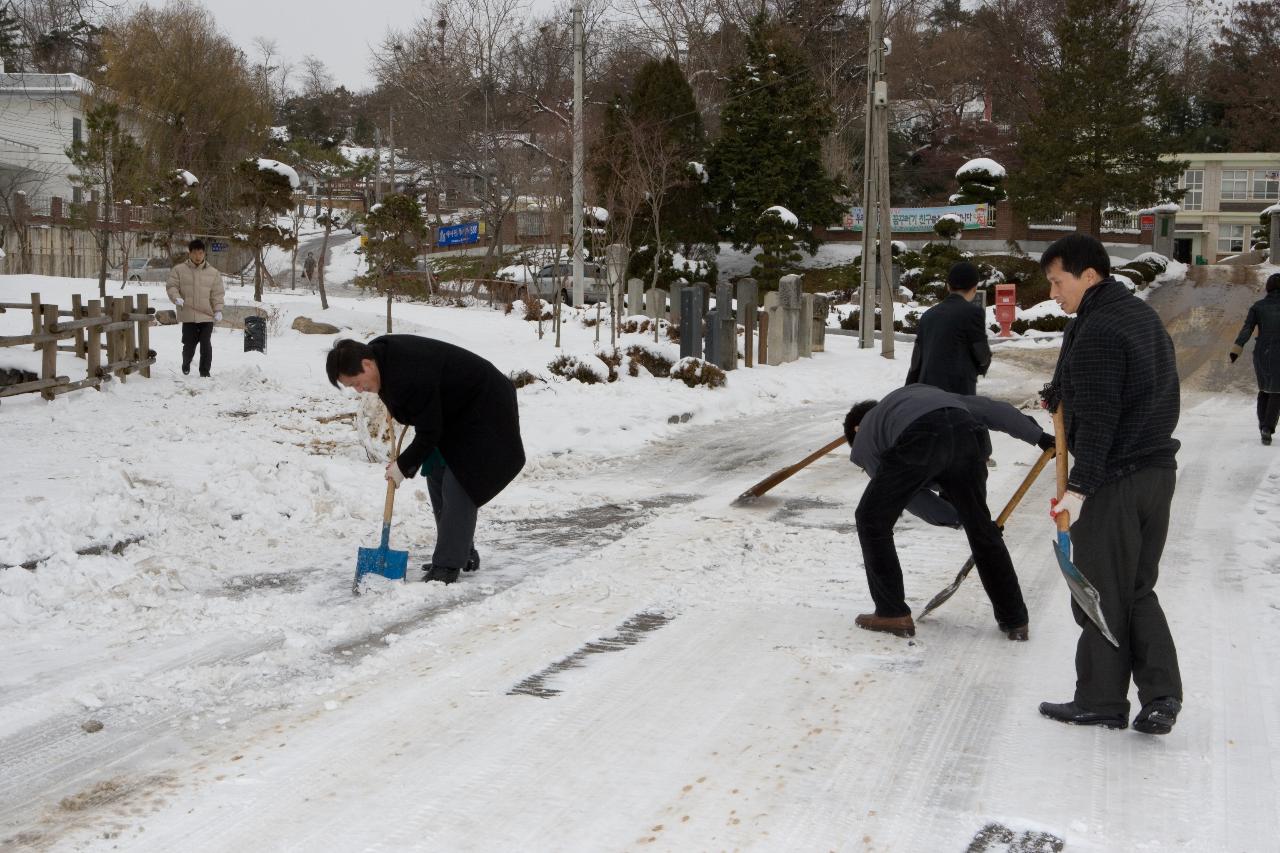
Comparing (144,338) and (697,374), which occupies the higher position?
(144,338)

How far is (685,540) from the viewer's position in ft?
24.7

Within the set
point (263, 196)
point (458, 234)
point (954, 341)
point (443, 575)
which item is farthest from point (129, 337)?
point (458, 234)

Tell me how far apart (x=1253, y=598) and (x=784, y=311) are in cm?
1309

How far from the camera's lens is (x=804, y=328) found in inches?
787

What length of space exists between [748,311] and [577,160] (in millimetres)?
9325

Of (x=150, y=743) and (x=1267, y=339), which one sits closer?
(x=150, y=743)

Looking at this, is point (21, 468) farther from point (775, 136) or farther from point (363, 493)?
point (775, 136)

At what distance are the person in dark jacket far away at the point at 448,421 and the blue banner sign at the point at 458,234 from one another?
4584cm

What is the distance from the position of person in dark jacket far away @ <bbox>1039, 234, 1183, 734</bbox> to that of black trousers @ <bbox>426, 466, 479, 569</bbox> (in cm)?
309

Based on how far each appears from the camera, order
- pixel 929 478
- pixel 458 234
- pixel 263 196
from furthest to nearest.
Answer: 1. pixel 458 234
2. pixel 263 196
3. pixel 929 478

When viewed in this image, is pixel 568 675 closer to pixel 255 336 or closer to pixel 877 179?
pixel 255 336

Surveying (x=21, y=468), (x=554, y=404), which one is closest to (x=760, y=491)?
(x=554, y=404)

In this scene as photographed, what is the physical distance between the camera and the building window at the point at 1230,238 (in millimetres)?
57156

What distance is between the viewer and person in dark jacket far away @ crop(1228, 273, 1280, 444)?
37.2 ft
